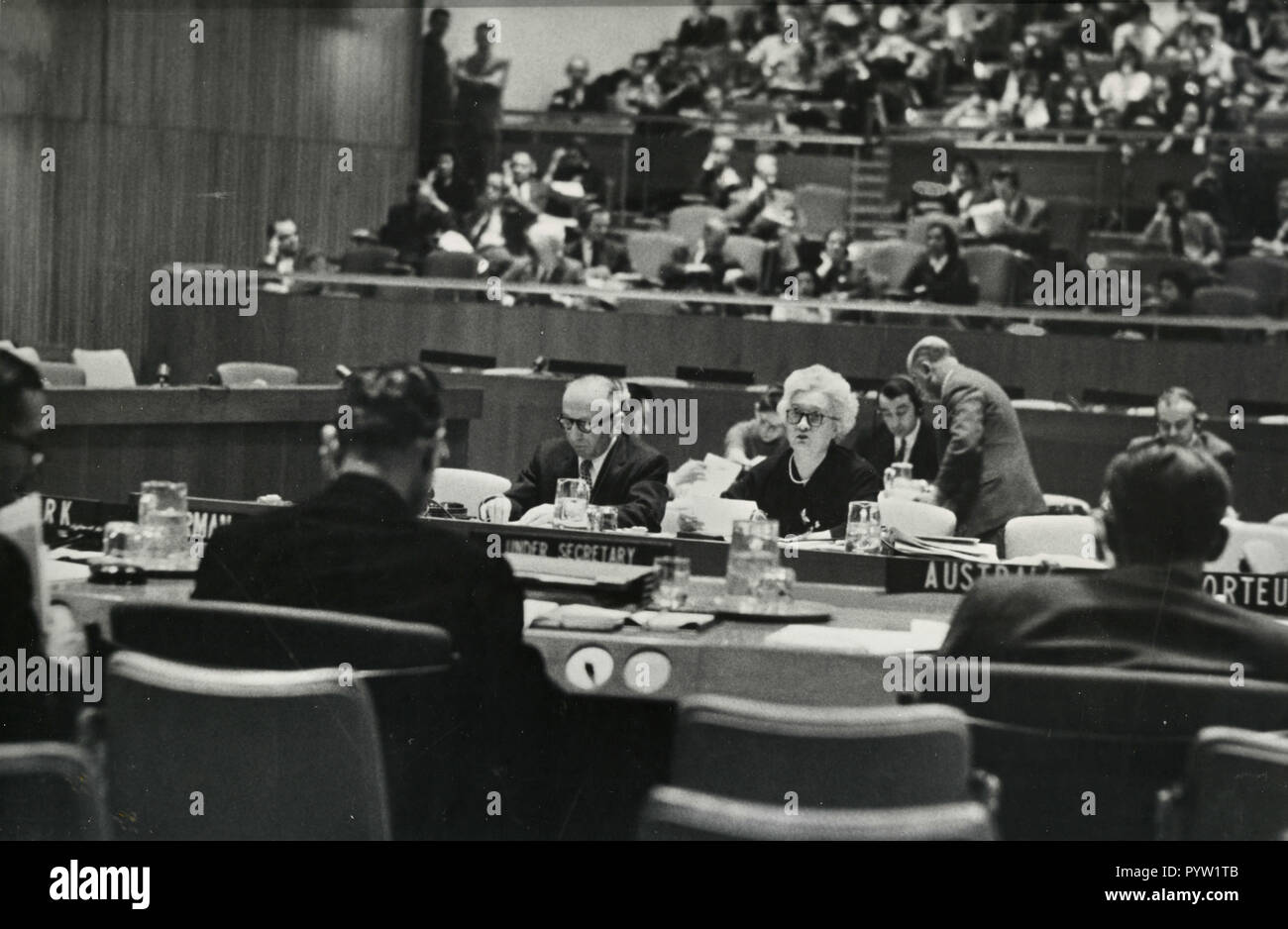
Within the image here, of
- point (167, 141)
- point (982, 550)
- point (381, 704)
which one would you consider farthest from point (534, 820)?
point (167, 141)

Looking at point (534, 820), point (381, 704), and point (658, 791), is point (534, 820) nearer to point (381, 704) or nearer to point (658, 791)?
point (381, 704)

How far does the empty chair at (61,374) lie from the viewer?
482 centimetres

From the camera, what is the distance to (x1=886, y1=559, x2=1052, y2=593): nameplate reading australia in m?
3.28

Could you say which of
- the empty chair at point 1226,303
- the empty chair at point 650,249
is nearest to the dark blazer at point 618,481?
the empty chair at point 1226,303

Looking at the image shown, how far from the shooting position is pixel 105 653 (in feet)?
10.3

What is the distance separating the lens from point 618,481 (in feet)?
14.3

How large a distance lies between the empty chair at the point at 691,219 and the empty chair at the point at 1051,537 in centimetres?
585

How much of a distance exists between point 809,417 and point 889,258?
4777 mm

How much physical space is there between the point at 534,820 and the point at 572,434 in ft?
4.53

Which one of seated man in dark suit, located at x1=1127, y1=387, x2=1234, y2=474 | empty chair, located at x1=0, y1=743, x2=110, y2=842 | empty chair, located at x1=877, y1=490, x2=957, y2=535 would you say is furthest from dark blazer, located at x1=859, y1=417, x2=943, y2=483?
empty chair, located at x1=0, y1=743, x2=110, y2=842

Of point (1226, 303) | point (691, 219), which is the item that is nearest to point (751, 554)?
point (1226, 303)

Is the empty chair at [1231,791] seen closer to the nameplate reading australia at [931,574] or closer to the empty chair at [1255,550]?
the nameplate reading australia at [931,574]

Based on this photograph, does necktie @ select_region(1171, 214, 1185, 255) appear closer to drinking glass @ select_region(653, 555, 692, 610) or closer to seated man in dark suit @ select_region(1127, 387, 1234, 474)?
seated man in dark suit @ select_region(1127, 387, 1234, 474)

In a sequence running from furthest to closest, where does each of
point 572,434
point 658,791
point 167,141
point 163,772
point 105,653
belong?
point 167,141 < point 572,434 < point 105,653 < point 163,772 < point 658,791
